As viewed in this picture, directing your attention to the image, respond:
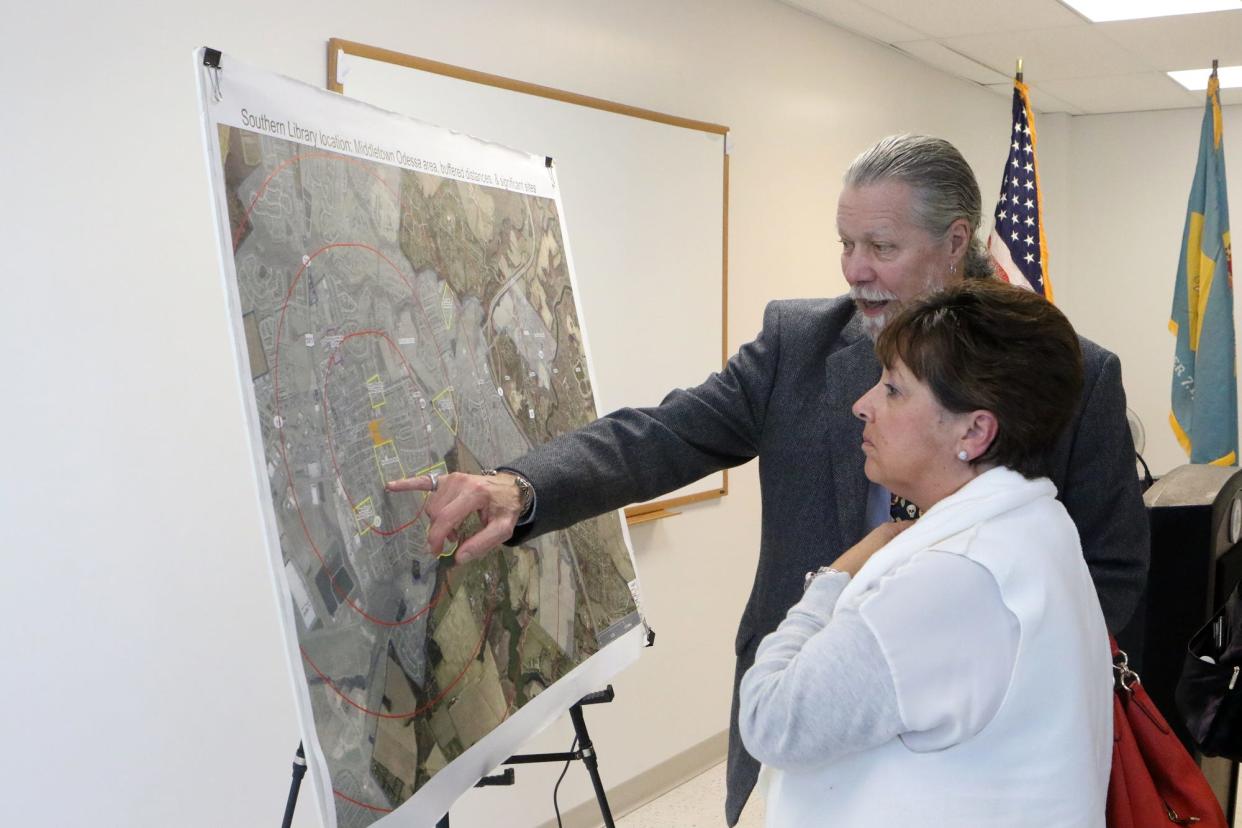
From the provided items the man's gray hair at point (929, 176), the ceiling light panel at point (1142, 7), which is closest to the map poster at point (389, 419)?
the man's gray hair at point (929, 176)

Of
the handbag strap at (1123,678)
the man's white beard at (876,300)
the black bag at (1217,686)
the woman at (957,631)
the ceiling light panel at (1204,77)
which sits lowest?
the black bag at (1217,686)

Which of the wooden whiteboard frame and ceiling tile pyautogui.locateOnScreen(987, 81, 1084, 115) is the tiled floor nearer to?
the wooden whiteboard frame

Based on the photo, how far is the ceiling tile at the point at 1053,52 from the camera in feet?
15.4

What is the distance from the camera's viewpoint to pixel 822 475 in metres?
1.73

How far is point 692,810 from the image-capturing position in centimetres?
359

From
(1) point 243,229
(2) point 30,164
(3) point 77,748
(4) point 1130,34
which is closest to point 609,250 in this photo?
(2) point 30,164

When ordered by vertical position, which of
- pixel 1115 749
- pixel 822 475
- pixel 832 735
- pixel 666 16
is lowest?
pixel 1115 749

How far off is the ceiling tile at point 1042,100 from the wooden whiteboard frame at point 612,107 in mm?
2689

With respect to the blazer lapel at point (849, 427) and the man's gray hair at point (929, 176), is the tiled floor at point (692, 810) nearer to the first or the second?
the blazer lapel at point (849, 427)

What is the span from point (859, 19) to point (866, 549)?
3584 mm

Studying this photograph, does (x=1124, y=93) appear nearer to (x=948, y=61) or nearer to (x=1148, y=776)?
(x=948, y=61)

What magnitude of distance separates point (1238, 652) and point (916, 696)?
158 centimetres

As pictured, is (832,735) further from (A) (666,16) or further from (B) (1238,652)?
(A) (666,16)

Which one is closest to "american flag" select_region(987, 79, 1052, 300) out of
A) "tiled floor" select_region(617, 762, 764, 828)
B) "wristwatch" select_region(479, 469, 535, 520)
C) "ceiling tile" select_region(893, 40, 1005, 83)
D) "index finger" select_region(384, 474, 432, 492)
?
"ceiling tile" select_region(893, 40, 1005, 83)
